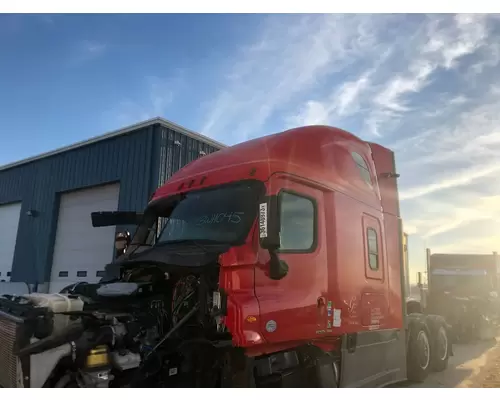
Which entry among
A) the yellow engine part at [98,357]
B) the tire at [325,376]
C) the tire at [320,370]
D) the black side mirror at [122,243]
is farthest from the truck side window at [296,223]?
the black side mirror at [122,243]

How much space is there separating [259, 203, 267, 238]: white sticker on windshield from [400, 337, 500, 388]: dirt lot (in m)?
3.30

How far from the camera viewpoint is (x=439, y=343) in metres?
6.91

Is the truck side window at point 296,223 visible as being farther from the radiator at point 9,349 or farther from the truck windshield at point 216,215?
the radiator at point 9,349

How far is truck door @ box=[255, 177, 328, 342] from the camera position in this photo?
3863 mm

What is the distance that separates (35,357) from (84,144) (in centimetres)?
1052

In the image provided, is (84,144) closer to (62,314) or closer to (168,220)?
(168,220)

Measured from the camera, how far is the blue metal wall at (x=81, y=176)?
11375mm

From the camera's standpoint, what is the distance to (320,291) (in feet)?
14.3

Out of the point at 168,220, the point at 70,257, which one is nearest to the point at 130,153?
the point at 70,257

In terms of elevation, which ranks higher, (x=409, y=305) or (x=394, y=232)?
(x=394, y=232)

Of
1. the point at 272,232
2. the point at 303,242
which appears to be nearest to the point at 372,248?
the point at 303,242

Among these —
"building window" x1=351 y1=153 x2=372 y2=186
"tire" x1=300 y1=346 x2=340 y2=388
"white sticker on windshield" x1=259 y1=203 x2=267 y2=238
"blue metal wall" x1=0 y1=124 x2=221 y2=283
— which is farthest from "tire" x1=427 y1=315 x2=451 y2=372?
"blue metal wall" x1=0 y1=124 x2=221 y2=283

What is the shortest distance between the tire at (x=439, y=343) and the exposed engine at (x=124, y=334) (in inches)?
166

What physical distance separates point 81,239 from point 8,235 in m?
5.06
